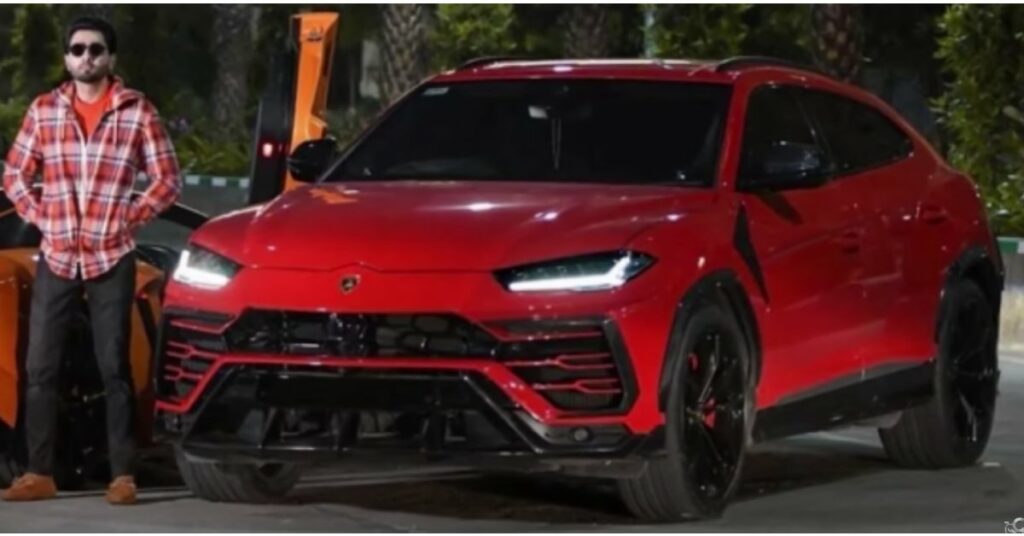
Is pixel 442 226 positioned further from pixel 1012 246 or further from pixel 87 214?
pixel 1012 246

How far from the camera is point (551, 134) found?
10.5 meters

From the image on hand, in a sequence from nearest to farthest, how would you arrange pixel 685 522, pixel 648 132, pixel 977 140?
pixel 685 522, pixel 648 132, pixel 977 140

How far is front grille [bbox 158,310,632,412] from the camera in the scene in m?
9.11

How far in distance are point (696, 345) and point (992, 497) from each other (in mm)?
1856

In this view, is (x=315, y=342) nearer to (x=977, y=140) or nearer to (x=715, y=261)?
(x=715, y=261)

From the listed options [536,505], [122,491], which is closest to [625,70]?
[536,505]

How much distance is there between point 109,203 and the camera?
10234 mm

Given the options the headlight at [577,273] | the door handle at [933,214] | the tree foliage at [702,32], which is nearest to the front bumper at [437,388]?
the headlight at [577,273]

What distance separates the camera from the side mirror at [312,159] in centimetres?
1080

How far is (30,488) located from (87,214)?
1.02 m

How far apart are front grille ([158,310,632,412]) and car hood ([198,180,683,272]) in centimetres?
20

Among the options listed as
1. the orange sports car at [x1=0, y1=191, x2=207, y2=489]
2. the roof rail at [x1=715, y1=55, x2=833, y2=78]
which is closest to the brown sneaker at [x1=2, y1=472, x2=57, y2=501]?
the orange sports car at [x1=0, y1=191, x2=207, y2=489]

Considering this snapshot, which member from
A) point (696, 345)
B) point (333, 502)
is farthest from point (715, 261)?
point (333, 502)

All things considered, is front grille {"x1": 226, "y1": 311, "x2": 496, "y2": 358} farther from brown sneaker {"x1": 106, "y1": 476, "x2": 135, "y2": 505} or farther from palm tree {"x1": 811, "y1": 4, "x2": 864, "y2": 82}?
palm tree {"x1": 811, "y1": 4, "x2": 864, "y2": 82}
